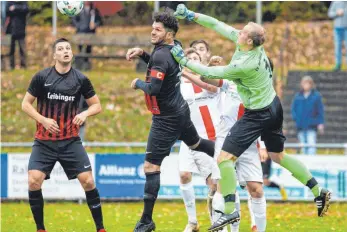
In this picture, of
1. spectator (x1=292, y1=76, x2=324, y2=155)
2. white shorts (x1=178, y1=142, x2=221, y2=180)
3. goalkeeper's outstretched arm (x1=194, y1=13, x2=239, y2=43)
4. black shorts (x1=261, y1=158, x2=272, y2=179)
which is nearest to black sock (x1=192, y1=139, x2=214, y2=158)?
white shorts (x1=178, y1=142, x2=221, y2=180)

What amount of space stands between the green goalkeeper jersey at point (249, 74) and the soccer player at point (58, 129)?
176 cm


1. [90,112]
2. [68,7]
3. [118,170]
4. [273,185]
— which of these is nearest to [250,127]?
[90,112]

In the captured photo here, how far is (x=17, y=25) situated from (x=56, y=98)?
10.5 metres

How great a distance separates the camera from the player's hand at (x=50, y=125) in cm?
1184

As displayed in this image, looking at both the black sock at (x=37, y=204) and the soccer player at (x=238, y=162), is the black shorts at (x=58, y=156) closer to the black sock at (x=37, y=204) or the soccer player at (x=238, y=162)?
the black sock at (x=37, y=204)

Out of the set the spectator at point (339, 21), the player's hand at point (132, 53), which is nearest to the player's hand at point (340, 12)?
the spectator at point (339, 21)

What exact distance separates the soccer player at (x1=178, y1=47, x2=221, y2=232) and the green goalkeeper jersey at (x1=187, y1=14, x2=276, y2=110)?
1.63m

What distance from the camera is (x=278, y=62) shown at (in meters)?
23.1

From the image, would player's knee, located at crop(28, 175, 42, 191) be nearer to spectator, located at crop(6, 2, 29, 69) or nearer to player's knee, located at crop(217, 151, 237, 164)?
player's knee, located at crop(217, 151, 237, 164)

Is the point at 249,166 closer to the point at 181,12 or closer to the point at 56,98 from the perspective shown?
the point at 181,12

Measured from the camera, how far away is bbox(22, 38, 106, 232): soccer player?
39.3 feet

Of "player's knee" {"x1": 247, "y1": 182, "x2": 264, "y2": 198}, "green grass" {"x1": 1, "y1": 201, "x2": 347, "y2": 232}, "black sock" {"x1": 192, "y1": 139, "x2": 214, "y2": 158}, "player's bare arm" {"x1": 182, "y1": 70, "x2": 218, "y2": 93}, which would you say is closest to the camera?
"player's knee" {"x1": 247, "y1": 182, "x2": 264, "y2": 198}

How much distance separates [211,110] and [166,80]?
1.87 m

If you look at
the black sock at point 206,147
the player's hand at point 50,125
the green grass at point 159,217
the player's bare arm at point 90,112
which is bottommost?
the green grass at point 159,217
